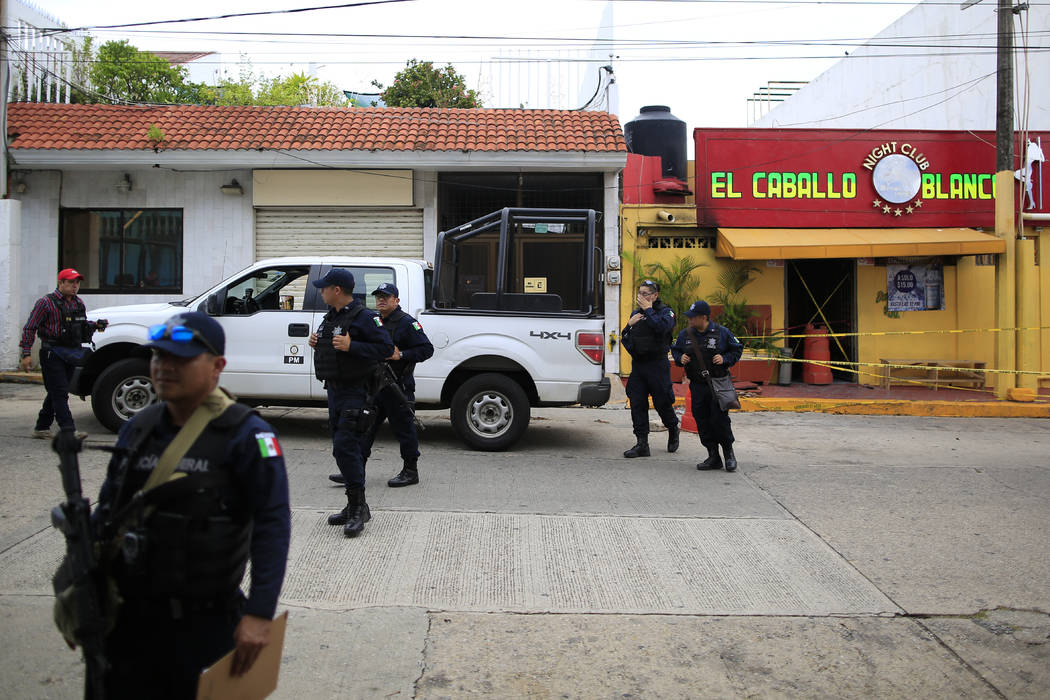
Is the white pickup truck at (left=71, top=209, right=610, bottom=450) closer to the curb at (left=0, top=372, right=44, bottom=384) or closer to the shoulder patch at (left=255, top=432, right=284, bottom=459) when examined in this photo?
the curb at (left=0, top=372, right=44, bottom=384)

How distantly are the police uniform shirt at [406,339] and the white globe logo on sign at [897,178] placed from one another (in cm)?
1149

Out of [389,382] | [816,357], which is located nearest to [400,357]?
[389,382]

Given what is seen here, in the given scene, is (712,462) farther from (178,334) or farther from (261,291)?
(178,334)

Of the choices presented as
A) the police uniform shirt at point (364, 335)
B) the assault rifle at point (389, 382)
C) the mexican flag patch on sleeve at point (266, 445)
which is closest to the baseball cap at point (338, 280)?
the police uniform shirt at point (364, 335)

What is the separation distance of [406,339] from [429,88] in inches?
831

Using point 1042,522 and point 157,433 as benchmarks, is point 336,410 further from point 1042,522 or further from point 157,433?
point 1042,522

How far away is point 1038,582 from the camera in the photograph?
5.04 m

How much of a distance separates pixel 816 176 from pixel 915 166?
1.83 meters

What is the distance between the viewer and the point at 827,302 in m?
16.3

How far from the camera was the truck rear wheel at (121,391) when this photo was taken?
836 cm

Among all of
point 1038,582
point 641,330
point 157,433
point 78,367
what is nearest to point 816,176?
point 641,330

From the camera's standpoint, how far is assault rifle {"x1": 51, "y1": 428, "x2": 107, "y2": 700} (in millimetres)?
2201

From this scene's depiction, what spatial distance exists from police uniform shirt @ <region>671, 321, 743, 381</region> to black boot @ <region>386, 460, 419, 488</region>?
108 inches

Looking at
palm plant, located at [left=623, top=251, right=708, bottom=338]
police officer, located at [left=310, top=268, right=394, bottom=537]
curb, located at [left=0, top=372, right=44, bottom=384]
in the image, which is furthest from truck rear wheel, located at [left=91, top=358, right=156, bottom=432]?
palm plant, located at [left=623, top=251, right=708, bottom=338]
